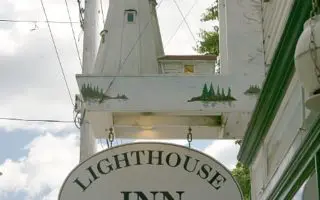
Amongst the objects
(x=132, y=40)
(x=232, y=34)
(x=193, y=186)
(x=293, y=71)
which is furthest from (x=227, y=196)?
(x=132, y=40)

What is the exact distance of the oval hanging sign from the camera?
6328 millimetres

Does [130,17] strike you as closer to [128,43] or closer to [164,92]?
[128,43]

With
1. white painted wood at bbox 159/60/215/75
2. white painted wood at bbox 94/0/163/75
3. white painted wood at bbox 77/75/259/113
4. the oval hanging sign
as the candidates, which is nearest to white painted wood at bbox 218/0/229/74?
white painted wood at bbox 159/60/215/75

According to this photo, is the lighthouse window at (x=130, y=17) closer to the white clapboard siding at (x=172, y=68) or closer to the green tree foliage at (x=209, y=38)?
the white clapboard siding at (x=172, y=68)

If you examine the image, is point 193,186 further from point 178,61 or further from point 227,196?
point 178,61

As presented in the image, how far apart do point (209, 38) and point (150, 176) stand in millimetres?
11459


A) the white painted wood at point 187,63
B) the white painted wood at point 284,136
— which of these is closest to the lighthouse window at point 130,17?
the white painted wood at point 187,63

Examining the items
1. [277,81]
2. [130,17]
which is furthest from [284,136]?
[130,17]

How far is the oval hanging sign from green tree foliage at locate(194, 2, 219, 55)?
11007mm

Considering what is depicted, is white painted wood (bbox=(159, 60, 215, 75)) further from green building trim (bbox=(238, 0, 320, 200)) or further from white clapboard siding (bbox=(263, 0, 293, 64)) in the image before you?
green building trim (bbox=(238, 0, 320, 200))

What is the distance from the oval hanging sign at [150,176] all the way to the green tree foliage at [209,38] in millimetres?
11007

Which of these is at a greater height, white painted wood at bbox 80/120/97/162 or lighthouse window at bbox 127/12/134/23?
lighthouse window at bbox 127/12/134/23

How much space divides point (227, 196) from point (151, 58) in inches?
112

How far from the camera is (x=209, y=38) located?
696 inches
